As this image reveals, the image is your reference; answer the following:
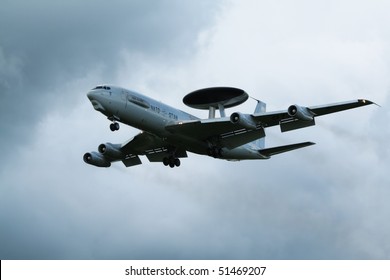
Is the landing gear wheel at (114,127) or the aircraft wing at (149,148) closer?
the landing gear wheel at (114,127)

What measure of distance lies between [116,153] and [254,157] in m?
12.7

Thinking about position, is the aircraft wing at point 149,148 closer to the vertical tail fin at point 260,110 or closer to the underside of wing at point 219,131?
the underside of wing at point 219,131

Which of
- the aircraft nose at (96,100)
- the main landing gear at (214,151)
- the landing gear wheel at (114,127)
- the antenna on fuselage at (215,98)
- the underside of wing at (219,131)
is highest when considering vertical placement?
the antenna on fuselage at (215,98)

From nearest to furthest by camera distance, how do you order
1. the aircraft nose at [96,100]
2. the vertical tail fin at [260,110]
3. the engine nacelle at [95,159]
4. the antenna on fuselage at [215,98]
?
1. the aircraft nose at [96,100]
2. the antenna on fuselage at [215,98]
3. the engine nacelle at [95,159]
4. the vertical tail fin at [260,110]

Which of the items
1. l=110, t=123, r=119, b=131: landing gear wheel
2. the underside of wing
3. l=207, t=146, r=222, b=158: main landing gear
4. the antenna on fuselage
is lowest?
l=110, t=123, r=119, b=131: landing gear wheel

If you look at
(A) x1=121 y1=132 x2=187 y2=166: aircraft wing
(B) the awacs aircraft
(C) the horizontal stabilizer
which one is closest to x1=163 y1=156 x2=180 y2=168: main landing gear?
(B) the awacs aircraft

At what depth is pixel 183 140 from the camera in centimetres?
7681

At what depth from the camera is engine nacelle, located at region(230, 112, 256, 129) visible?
7281 centimetres

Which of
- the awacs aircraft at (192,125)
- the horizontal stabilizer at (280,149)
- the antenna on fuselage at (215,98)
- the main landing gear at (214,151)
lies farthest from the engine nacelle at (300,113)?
the main landing gear at (214,151)

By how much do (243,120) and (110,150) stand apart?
1560cm

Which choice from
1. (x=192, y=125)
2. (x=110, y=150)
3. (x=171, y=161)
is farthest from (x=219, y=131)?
(x=110, y=150)

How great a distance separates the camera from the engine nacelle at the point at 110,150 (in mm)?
82938

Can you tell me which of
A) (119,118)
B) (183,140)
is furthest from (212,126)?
(119,118)

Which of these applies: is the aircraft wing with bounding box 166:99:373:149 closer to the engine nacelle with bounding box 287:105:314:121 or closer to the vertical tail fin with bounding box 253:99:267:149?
the engine nacelle with bounding box 287:105:314:121
